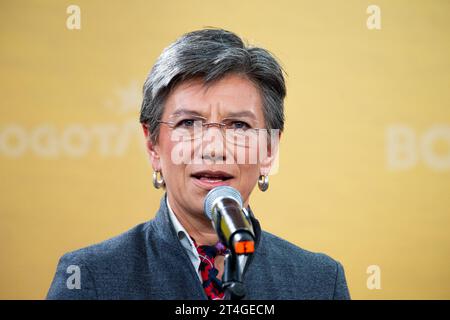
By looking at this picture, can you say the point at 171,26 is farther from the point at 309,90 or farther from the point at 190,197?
the point at 190,197

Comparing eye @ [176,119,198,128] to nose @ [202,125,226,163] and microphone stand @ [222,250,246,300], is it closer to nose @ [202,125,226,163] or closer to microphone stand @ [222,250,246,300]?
nose @ [202,125,226,163]

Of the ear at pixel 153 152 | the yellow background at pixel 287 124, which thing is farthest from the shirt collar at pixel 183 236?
the yellow background at pixel 287 124

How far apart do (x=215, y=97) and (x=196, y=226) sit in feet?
1.08

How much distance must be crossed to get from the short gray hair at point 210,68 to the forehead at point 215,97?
16mm

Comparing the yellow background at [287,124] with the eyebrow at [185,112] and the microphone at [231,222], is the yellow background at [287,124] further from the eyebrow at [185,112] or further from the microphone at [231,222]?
the microphone at [231,222]

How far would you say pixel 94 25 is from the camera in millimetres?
2637

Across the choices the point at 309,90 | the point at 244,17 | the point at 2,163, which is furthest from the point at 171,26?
the point at 2,163

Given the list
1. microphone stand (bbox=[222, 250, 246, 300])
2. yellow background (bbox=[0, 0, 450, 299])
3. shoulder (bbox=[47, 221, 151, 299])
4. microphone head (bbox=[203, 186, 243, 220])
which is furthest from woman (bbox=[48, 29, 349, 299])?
yellow background (bbox=[0, 0, 450, 299])

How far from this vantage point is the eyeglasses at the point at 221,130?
1.51 metres

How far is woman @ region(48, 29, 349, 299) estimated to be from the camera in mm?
1468

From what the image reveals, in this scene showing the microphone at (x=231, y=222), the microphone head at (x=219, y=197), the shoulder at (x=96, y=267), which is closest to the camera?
the microphone at (x=231, y=222)

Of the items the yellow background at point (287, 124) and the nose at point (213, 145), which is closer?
the nose at point (213, 145)

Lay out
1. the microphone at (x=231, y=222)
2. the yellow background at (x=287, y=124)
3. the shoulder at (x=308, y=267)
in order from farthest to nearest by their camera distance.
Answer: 1. the yellow background at (x=287, y=124)
2. the shoulder at (x=308, y=267)
3. the microphone at (x=231, y=222)

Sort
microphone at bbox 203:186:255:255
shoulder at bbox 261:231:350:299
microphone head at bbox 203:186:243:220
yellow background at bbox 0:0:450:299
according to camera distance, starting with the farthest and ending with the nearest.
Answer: yellow background at bbox 0:0:450:299 < shoulder at bbox 261:231:350:299 < microphone head at bbox 203:186:243:220 < microphone at bbox 203:186:255:255
